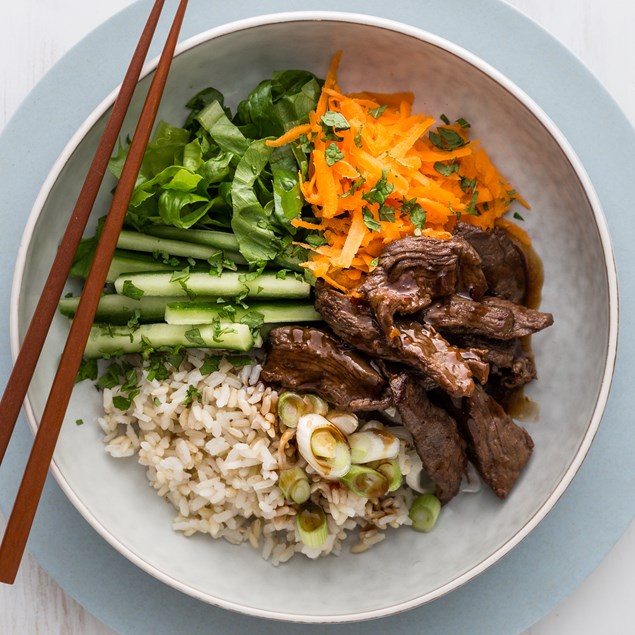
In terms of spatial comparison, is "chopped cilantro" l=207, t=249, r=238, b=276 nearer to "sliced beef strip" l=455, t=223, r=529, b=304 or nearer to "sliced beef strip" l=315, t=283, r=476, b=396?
"sliced beef strip" l=315, t=283, r=476, b=396

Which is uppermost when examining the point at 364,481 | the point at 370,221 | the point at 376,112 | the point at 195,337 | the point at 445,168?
the point at 376,112

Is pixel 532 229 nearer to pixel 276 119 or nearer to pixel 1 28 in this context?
pixel 276 119

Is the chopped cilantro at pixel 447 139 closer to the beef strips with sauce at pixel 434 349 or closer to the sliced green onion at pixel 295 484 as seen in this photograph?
the beef strips with sauce at pixel 434 349

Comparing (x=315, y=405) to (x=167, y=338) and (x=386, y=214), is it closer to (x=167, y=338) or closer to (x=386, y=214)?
(x=167, y=338)

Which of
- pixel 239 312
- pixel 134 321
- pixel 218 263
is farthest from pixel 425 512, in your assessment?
pixel 134 321

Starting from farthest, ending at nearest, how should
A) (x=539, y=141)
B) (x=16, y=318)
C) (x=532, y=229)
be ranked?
(x=532, y=229) < (x=539, y=141) < (x=16, y=318)

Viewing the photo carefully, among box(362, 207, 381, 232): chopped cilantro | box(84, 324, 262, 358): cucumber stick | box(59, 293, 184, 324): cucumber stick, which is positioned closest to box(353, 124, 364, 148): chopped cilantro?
box(362, 207, 381, 232): chopped cilantro

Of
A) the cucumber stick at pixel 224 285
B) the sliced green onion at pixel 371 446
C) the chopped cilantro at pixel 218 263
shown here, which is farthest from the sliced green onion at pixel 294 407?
the chopped cilantro at pixel 218 263

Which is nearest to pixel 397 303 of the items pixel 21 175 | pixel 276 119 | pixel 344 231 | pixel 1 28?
pixel 344 231
